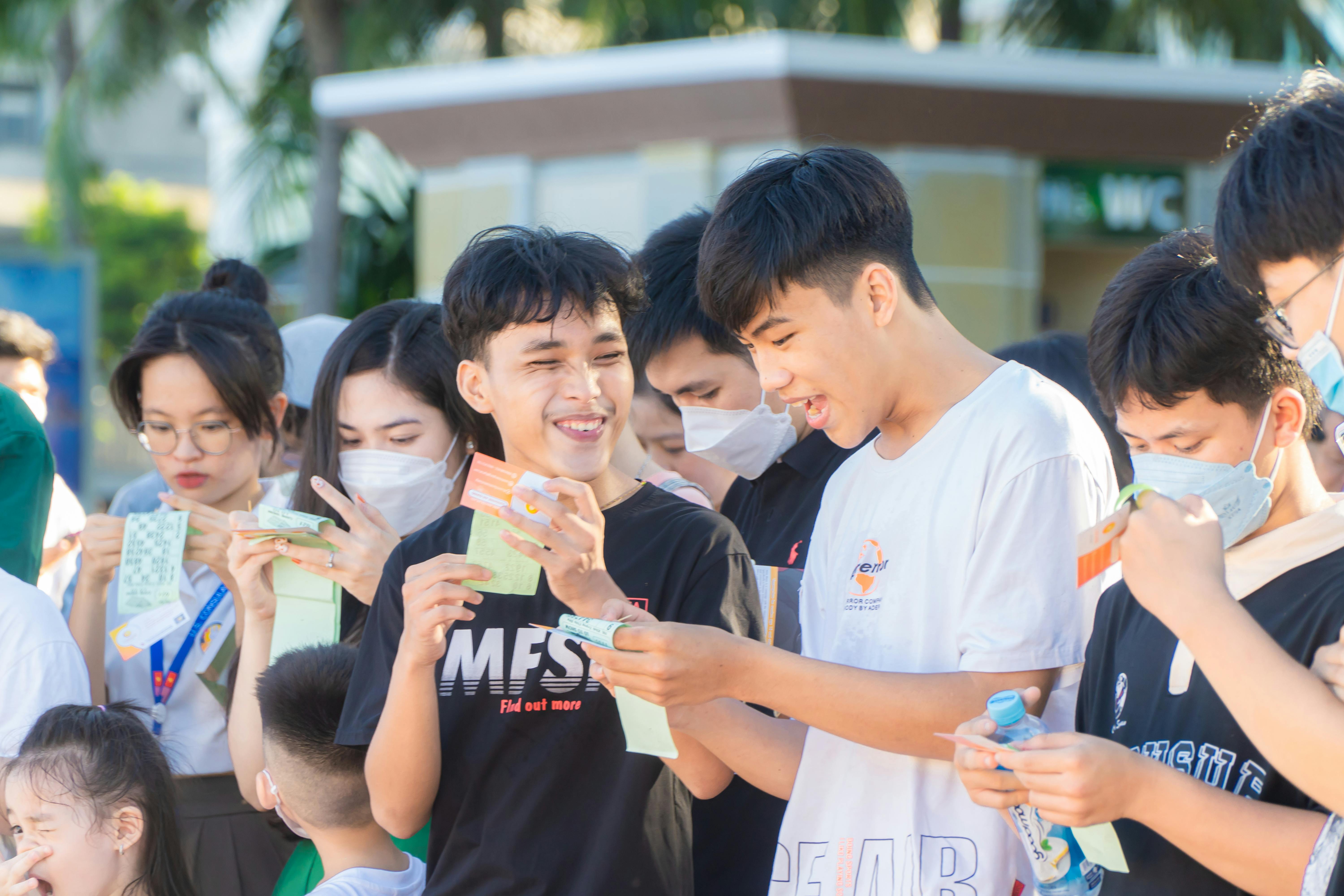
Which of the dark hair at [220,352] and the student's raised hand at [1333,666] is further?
the dark hair at [220,352]

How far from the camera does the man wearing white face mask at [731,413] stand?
2980mm

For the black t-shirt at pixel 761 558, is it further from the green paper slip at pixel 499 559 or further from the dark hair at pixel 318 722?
the dark hair at pixel 318 722

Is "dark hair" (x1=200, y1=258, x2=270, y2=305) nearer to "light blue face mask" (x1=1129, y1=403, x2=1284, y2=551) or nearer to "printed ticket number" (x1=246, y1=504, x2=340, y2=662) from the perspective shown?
"printed ticket number" (x1=246, y1=504, x2=340, y2=662)

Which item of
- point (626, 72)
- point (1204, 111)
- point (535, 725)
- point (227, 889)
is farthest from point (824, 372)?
point (1204, 111)

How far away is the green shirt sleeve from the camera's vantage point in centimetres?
324

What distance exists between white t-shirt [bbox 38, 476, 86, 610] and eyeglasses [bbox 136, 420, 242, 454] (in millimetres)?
768

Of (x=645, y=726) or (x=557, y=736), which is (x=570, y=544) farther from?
(x=557, y=736)

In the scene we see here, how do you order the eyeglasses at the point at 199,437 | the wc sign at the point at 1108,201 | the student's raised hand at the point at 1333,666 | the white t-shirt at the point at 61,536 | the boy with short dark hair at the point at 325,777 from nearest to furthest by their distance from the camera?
1. the student's raised hand at the point at 1333,666
2. the boy with short dark hair at the point at 325,777
3. the eyeglasses at the point at 199,437
4. the white t-shirt at the point at 61,536
5. the wc sign at the point at 1108,201

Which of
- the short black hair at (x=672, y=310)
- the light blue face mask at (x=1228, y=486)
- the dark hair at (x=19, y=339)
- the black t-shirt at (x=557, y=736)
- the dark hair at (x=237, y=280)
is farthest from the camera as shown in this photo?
the dark hair at (x=19, y=339)

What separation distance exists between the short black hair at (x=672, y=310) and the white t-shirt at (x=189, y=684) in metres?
1.26

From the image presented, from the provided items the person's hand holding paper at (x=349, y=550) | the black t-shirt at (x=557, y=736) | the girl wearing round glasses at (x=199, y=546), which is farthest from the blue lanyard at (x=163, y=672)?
the black t-shirt at (x=557, y=736)

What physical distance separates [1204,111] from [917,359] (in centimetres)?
833

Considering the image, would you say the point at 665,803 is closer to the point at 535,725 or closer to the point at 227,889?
the point at 535,725

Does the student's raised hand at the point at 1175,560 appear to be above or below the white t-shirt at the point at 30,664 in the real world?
above
